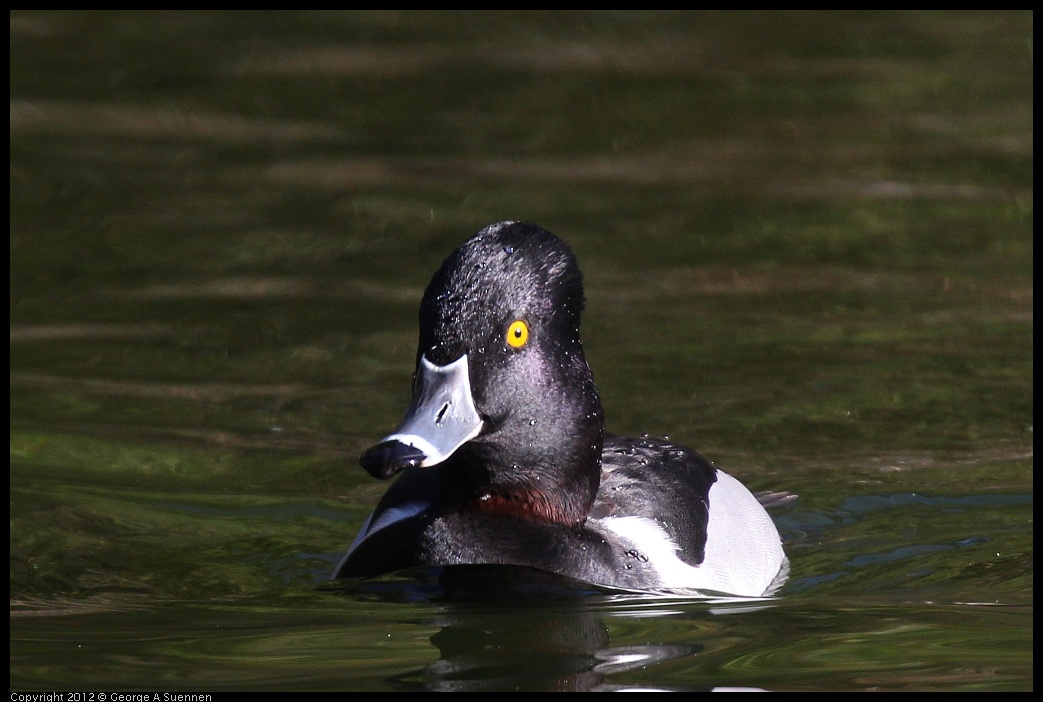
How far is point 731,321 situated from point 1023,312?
1909 mm

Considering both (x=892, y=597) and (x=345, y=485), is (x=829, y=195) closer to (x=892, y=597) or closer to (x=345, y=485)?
(x=345, y=485)

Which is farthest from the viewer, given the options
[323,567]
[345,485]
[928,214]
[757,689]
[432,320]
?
[928,214]

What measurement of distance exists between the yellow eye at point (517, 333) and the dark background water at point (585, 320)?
96cm

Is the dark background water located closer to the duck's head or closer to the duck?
the duck

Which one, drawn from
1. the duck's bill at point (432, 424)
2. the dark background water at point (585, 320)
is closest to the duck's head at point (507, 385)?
the duck's bill at point (432, 424)

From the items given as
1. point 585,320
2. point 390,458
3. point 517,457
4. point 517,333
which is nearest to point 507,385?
point 517,333

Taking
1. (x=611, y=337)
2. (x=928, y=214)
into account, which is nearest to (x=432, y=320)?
(x=611, y=337)

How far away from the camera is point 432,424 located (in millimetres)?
5879

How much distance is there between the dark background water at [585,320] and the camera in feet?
19.5

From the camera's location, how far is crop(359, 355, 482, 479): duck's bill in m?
5.63

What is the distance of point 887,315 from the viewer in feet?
34.9

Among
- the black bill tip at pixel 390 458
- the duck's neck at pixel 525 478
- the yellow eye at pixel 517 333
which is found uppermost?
the yellow eye at pixel 517 333

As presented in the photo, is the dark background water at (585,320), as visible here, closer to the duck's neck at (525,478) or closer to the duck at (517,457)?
the duck at (517,457)

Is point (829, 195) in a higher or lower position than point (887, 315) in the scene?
higher
